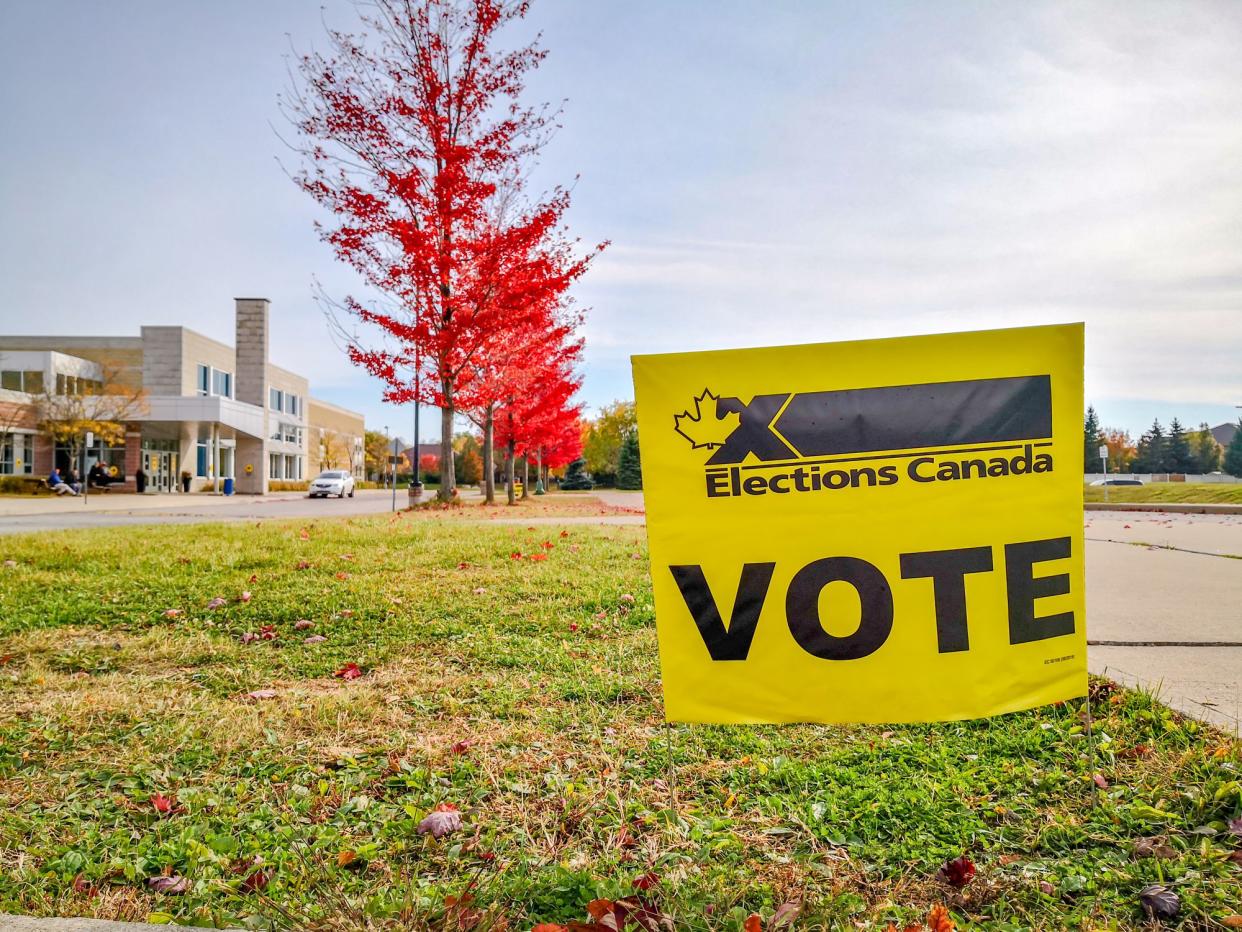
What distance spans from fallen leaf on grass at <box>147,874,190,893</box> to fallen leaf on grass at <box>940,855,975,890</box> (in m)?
2.20

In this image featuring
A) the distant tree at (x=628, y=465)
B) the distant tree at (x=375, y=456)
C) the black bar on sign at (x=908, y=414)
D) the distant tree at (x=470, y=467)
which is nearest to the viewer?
the black bar on sign at (x=908, y=414)

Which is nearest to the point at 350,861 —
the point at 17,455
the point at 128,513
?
the point at 128,513

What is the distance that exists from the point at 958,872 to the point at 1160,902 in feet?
1.64

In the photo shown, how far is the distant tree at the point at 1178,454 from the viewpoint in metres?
82.6

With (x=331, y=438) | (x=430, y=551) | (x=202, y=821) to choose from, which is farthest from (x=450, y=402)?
(x=331, y=438)

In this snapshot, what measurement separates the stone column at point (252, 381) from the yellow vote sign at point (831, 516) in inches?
1927

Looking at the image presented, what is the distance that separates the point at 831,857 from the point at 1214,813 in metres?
1.34

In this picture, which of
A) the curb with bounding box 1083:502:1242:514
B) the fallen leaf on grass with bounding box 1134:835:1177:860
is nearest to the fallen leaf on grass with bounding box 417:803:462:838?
the fallen leaf on grass with bounding box 1134:835:1177:860

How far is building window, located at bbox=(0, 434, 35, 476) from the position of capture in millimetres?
39094

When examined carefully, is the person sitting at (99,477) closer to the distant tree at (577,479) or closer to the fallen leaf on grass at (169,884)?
the distant tree at (577,479)

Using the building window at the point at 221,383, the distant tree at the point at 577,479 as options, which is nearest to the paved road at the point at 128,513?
the building window at the point at 221,383

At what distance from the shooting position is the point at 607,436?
60.1 metres

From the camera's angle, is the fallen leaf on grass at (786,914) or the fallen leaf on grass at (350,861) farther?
the fallen leaf on grass at (350,861)

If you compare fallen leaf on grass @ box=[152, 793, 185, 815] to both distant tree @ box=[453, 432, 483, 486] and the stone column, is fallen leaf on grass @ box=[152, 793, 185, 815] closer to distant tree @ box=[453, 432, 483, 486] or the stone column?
the stone column
